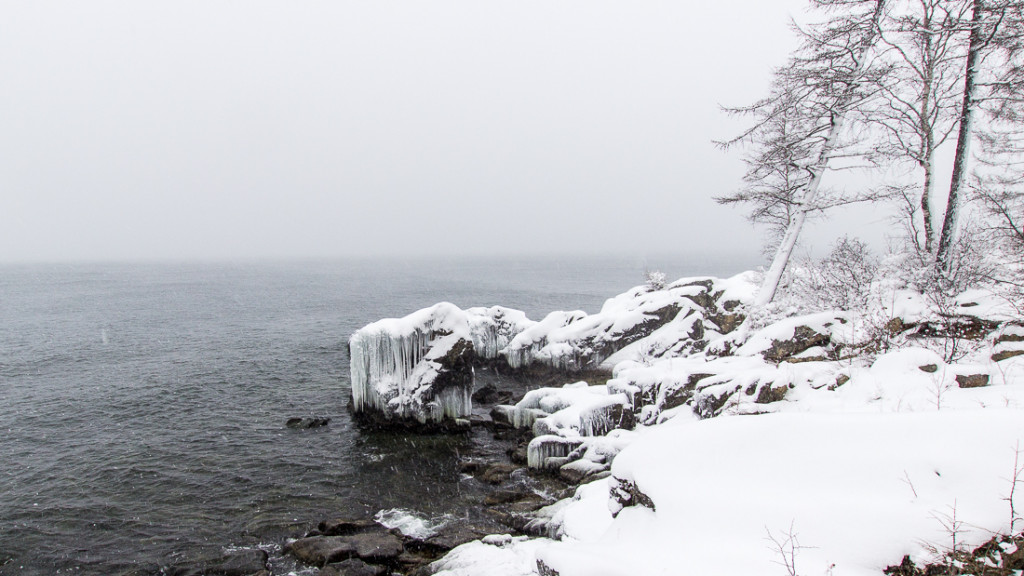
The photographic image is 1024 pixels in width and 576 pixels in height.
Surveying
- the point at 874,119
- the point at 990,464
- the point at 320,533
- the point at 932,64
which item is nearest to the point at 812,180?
the point at 874,119

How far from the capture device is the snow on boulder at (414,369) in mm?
20534

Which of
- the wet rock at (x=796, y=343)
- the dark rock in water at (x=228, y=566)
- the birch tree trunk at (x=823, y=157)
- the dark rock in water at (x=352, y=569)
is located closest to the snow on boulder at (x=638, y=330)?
the birch tree trunk at (x=823, y=157)

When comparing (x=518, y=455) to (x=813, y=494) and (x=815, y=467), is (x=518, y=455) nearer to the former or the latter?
(x=815, y=467)

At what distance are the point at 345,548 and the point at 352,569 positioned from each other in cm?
76

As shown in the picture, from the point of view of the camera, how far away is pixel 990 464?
508 cm

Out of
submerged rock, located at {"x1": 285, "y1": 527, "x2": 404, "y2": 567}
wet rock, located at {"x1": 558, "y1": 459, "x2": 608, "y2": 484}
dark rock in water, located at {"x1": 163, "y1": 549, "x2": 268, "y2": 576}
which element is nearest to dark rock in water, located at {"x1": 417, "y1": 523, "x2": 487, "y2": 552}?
submerged rock, located at {"x1": 285, "y1": 527, "x2": 404, "y2": 567}

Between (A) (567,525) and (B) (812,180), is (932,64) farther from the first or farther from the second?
(A) (567,525)

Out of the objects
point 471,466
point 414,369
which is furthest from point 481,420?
point 471,466

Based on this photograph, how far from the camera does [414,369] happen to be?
20953 millimetres

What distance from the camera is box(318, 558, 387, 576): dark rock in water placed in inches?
432

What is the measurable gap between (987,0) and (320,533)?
69.6 feet

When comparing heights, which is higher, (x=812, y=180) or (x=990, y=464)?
(x=812, y=180)

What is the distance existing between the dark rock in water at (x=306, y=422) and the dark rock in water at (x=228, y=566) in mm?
9301

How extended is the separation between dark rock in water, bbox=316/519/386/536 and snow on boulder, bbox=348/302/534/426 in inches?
290
